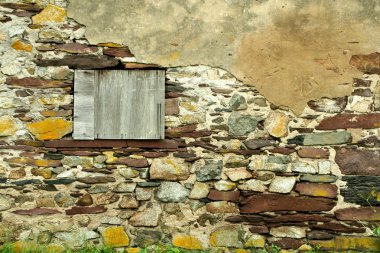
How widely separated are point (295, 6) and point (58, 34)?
2410 mm

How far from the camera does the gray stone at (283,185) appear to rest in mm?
4426

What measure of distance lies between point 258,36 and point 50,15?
2.12 meters

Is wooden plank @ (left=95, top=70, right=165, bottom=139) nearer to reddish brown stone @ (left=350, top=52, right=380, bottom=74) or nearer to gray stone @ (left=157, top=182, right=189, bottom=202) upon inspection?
gray stone @ (left=157, top=182, right=189, bottom=202)

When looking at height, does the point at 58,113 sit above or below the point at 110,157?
above

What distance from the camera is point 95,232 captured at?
4.49m

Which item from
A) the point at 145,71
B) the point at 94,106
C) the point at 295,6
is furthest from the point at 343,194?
the point at 94,106

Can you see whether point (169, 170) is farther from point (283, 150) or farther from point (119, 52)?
point (119, 52)

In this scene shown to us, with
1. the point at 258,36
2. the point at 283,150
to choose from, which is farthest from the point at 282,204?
the point at 258,36

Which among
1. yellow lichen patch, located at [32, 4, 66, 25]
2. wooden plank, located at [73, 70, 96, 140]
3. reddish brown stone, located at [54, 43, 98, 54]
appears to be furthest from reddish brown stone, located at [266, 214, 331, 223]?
yellow lichen patch, located at [32, 4, 66, 25]

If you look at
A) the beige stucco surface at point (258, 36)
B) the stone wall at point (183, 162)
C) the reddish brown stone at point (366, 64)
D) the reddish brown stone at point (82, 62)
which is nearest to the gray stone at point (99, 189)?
the stone wall at point (183, 162)

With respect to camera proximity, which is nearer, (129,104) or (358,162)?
(358,162)

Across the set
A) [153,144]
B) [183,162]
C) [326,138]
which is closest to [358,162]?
[326,138]

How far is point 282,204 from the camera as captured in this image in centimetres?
443

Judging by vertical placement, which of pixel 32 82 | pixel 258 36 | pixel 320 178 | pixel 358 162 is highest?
pixel 258 36
